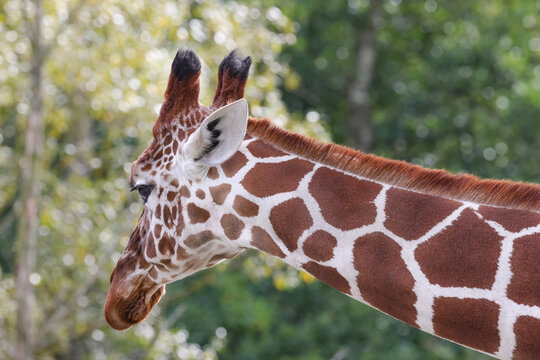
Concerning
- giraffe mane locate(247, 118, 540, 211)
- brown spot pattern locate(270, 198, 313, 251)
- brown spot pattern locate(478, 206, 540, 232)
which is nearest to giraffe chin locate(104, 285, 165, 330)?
brown spot pattern locate(270, 198, 313, 251)

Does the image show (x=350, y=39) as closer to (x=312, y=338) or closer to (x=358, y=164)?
(x=312, y=338)

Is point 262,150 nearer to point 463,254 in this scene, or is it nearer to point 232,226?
point 232,226

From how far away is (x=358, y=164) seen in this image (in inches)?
102

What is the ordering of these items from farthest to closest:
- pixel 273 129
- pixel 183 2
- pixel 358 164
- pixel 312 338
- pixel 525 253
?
pixel 312 338 → pixel 183 2 → pixel 273 129 → pixel 358 164 → pixel 525 253

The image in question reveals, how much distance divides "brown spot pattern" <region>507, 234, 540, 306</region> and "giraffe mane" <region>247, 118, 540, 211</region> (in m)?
0.13

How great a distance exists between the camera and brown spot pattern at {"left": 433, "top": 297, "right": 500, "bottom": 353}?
2338mm

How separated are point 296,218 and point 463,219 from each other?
50cm

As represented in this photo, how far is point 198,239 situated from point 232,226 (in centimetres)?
15

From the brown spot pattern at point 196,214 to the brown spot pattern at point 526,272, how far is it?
0.97 metres

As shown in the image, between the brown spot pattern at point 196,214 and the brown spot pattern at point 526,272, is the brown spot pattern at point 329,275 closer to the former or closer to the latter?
the brown spot pattern at point 196,214

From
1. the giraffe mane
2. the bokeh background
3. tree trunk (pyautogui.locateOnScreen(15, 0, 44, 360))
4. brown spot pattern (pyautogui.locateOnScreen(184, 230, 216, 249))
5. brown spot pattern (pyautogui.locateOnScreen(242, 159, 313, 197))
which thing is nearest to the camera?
the giraffe mane

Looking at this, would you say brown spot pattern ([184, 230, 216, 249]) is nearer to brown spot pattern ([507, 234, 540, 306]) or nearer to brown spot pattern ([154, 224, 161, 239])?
brown spot pattern ([154, 224, 161, 239])

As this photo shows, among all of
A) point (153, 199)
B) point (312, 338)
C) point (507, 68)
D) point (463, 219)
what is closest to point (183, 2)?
point (153, 199)

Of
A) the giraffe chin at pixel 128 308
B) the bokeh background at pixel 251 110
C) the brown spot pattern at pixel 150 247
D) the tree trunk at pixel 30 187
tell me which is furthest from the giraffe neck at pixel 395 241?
the tree trunk at pixel 30 187
